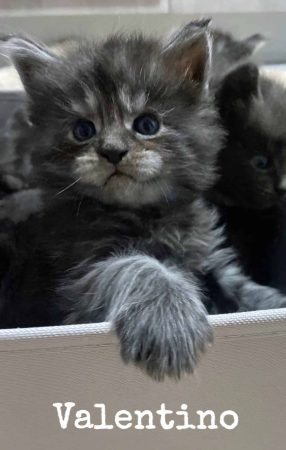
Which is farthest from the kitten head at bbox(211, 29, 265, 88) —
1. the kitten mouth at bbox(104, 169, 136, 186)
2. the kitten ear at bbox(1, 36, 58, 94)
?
the kitten mouth at bbox(104, 169, 136, 186)

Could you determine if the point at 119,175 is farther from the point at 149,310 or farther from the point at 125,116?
the point at 149,310

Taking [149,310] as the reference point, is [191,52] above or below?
above

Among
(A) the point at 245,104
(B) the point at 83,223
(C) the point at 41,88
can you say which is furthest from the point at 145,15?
(B) the point at 83,223

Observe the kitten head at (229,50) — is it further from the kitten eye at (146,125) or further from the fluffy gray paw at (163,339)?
the fluffy gray paw at (163,339)

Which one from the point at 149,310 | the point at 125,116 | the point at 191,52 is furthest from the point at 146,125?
the point at 149,310

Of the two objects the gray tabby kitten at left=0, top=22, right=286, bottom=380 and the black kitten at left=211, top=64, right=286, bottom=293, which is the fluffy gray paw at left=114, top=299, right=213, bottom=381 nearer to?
the gray tabby kitten at left=0, top=22, right=286, bottom=380

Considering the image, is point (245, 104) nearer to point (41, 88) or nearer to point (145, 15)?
point (41, 88)
